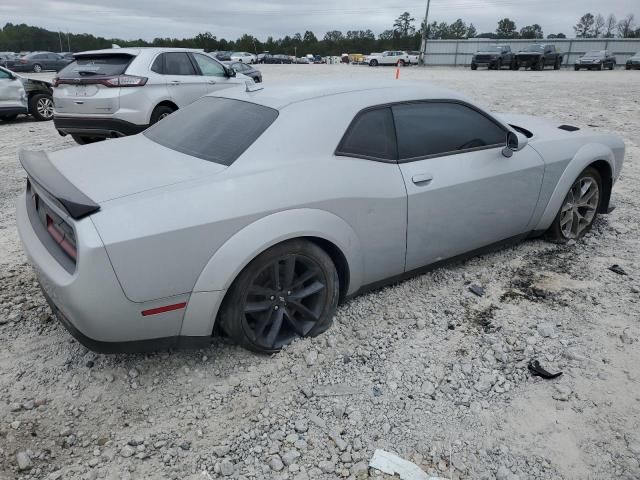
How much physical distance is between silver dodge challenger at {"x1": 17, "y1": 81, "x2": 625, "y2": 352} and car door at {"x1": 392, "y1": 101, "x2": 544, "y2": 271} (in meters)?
0.01

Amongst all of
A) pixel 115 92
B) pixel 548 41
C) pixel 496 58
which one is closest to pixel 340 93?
pixel 115 92

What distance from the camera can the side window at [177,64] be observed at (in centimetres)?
812

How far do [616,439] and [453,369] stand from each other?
2.72ft

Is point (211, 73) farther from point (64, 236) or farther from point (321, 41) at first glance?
point (321, 41)

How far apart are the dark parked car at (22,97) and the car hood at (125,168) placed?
30.1 ft

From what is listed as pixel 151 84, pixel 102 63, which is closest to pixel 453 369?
pixel 151 84

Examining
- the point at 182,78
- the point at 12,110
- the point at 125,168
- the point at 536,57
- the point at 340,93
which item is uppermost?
the point at 536,57

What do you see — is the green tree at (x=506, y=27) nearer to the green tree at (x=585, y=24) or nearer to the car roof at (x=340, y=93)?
the green tree at (x=585, y=24)

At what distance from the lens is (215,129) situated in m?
3.15

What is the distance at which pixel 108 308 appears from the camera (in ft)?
7.61

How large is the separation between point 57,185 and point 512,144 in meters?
2.98

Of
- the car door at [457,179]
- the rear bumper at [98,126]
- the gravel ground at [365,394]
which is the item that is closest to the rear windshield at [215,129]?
the car door at [457,179]

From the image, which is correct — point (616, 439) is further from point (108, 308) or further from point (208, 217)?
point (108, 308)

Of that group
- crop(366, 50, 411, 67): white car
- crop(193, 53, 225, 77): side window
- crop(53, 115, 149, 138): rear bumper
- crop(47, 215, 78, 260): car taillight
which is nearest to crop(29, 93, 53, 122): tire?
crop(53, 115, 149, 138): rear bumper
